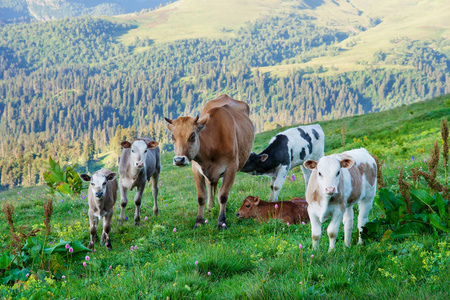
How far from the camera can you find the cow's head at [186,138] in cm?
859

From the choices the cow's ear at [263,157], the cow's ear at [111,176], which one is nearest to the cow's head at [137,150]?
the cow's ear at [111,176]

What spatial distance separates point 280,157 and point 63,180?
1092 centimetres

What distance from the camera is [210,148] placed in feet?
31.2

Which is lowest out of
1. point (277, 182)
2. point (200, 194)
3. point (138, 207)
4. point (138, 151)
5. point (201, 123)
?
point (138, 207)

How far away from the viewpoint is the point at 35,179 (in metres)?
149

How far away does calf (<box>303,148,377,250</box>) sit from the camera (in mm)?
5684

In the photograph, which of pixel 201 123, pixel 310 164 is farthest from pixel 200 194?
pixel 310 164

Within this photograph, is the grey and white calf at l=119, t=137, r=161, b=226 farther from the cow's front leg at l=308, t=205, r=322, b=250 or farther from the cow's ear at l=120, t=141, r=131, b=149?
the cow's front leg at l=308, t=205, r=322, b=250

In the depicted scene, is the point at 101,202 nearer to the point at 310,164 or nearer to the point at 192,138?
the point at 192,138

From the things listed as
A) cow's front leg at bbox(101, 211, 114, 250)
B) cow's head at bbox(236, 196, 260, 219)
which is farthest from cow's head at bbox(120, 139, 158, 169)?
cow's head at bbox(236, 196, 260, 219)

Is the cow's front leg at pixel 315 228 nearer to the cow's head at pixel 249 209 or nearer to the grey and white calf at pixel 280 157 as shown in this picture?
the cow's head at pixel 249 209

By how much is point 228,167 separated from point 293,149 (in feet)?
10.3

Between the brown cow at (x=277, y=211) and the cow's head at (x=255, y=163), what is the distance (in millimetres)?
2061

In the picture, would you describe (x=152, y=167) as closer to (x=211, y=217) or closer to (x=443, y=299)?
(x=211, y=217)
